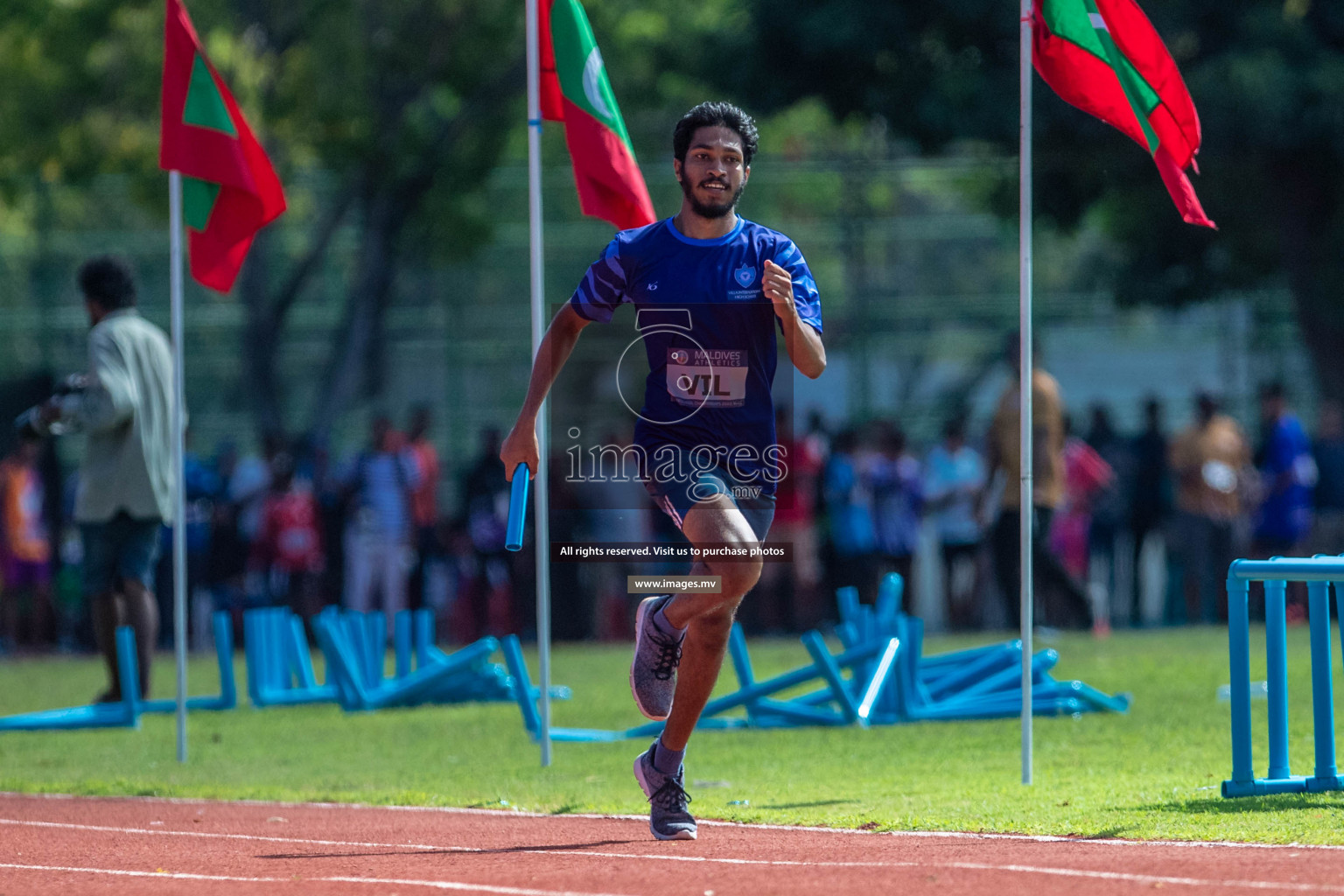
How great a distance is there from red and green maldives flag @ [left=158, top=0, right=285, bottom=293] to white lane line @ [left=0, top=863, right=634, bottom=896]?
187 inches

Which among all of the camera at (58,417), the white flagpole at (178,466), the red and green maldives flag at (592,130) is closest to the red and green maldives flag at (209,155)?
the white flagpole at (178,466)

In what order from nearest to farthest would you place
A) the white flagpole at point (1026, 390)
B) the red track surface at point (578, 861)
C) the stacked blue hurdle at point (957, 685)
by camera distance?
the red track surface at point (578, 861) → the white flagpole at point (1026, 390) → the stacked blue hurdle at point (957, 685)

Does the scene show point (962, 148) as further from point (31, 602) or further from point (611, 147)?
point (611, 147)

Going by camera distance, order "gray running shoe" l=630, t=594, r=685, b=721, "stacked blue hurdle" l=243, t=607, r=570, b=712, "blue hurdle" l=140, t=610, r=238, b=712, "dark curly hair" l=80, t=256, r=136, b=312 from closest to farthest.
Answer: "gray running shoe" l=630, t=594, r=685, b=721 → "dark curly hair" l=80, t=256, r=136, b=312 → "stacked blue hurdle" l=243, t=607, r=570, b=712 → "blue hurdle" l=140, t=610, r=238, b=712

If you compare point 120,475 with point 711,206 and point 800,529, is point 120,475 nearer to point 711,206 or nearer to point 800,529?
point 711,206

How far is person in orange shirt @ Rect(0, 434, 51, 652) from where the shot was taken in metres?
19.2

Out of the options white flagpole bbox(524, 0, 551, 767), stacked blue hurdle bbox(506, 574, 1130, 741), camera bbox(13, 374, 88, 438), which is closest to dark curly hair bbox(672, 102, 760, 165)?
white flagpole bbox(524, 0, 551, 767)

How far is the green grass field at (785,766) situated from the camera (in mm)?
7133

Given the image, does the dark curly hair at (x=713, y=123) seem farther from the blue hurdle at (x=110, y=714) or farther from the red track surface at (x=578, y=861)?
the blue hurdle at (x=110, y=714)

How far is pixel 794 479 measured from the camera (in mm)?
17984

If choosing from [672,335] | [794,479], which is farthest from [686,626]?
[794,479]

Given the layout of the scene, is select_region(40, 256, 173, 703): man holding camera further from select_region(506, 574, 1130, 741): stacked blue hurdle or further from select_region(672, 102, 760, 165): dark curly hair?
select_region(672, 102, 760, 165): dark curly hair

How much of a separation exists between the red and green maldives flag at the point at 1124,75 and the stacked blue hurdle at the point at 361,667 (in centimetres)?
520

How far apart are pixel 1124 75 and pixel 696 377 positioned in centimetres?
297
